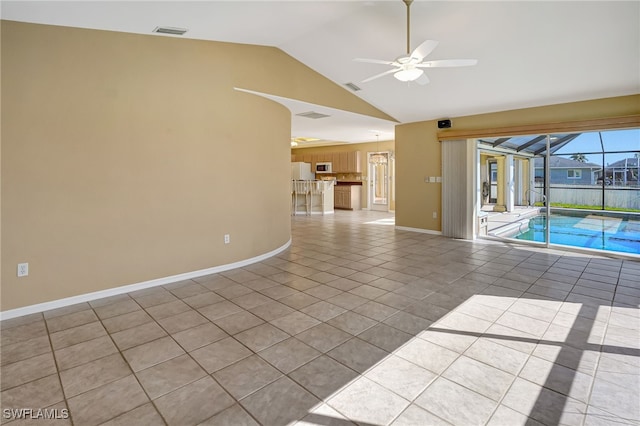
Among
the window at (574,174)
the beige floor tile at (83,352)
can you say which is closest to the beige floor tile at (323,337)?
the beige floor tile at (83,352)

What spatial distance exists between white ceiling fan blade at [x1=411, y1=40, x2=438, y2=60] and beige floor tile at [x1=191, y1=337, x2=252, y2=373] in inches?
118

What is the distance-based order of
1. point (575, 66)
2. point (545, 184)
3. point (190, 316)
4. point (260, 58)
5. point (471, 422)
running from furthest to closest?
1. point (545, 184)
2. point (260, 58)
3. point (575, 66)
4. point (190, 316)
5. point (471, 422)

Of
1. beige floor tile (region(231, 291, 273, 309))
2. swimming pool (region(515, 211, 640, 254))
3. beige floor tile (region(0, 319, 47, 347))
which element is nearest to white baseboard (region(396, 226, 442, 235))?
swimming pool (region(515, 211, 640, 254))

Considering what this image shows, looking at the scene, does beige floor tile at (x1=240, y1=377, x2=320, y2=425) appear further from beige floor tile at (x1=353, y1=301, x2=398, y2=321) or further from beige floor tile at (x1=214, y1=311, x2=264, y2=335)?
beige floor tile at (x1=353, y1=301, x2=398, y2=321)

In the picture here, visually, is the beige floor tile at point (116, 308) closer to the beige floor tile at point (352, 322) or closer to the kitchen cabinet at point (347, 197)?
the beige floor tile at point (352, 322)

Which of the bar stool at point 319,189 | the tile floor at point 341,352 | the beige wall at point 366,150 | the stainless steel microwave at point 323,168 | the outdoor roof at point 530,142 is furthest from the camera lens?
the stainless steel microwave at point 323,168

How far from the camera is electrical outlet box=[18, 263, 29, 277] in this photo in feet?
10.4

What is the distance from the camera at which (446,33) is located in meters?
4.18

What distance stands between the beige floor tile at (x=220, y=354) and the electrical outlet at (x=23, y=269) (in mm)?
2081

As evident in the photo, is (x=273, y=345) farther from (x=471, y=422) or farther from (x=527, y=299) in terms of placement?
(x=527, y=299)

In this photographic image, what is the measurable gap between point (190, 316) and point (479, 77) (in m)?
5.21

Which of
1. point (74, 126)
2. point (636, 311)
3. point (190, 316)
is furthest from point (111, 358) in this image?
point (636, 311)

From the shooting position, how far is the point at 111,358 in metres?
2.39

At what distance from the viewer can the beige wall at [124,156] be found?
3141mm
